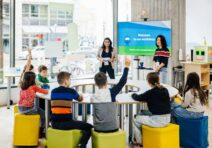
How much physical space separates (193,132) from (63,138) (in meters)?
1.70

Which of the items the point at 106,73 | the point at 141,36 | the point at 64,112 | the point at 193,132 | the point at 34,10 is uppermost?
the point at 34,10

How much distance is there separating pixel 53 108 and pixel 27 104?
713 millimetres

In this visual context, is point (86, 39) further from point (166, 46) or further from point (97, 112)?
point (97, 112)

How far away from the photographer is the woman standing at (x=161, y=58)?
723 cm

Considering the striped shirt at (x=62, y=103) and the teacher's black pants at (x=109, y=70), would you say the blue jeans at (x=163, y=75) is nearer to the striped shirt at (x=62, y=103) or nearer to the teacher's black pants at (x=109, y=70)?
the teacher's black pants at (x=109, y=70)

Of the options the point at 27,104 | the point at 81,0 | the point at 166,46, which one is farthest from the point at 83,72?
the point at 27,104

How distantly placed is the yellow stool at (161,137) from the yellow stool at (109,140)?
37 centimetres

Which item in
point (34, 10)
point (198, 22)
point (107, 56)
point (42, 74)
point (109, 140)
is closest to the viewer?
point (109, 140)

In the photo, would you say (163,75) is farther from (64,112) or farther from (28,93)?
(64,112)

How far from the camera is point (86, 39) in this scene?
902 cm

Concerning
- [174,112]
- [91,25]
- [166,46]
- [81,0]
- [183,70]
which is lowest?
[174,112]

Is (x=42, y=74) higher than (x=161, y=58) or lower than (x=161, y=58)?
lower

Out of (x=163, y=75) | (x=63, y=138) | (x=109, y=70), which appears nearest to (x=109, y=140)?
(x=63, y=138)

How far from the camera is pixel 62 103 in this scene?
3.99 m
